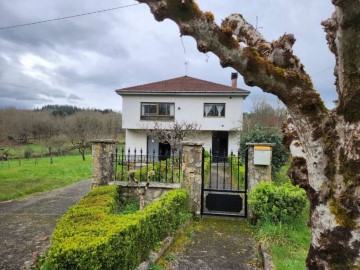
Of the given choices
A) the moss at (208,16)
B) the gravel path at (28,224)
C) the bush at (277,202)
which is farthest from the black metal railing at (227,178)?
the moss at (208,16)

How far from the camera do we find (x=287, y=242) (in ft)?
17.5

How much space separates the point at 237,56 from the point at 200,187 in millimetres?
5274

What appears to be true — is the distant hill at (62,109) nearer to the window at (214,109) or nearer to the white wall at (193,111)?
the white wall at (193,111)

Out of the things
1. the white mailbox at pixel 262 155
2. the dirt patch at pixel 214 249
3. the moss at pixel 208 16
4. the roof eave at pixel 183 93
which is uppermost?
the roof eave at pixel 183 93

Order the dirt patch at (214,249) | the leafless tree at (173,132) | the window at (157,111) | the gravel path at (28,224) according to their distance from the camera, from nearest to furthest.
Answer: the dirt patch at (214,249), the gravel path at (28,224), the leafless tree at (173,132), the window at (157,111)

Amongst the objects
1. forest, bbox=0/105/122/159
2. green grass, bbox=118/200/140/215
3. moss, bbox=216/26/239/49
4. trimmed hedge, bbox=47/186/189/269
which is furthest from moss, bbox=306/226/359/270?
forest, bbox=0/105/122/159

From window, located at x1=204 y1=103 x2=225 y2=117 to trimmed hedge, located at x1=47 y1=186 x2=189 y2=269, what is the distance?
1862 centimetres

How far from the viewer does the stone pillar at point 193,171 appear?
702 cm

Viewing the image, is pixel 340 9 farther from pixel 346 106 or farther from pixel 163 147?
pixel 163 147

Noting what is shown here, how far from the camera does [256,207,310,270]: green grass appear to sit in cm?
438

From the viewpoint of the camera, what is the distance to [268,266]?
4.33m

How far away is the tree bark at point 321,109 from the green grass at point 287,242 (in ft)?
7.37

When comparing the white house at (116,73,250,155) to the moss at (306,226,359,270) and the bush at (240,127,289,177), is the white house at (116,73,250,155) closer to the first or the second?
the bush at (240,127,289,177)

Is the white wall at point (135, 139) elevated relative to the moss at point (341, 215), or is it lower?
elevated
